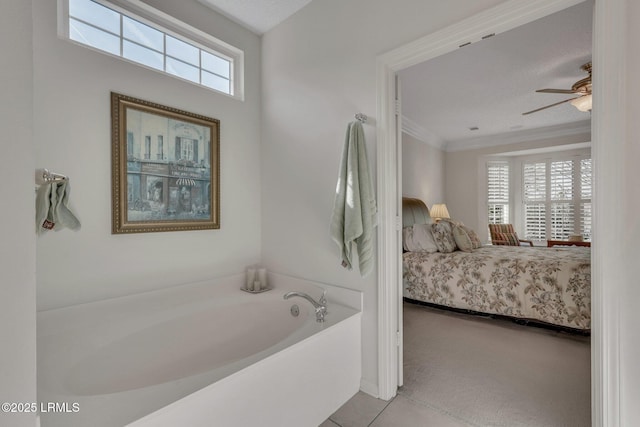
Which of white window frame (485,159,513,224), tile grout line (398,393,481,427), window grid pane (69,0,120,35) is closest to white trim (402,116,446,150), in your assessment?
white window frame (485,159,513,224)

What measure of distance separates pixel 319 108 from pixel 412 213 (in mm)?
2579

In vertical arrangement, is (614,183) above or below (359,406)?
above

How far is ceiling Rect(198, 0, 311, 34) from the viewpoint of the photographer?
2.16 m

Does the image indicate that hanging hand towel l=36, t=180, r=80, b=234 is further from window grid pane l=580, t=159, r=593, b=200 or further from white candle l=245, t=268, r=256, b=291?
window grid pane l=580, t=159, r=593, b=200

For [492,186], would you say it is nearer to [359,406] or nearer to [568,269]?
[568,269]

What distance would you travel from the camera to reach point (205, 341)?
1.93 metres

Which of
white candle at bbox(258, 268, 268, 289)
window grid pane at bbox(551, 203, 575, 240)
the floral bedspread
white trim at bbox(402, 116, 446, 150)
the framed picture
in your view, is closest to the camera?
the framed picture

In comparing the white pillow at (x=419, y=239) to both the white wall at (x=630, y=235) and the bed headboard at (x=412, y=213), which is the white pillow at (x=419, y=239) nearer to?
the bed headboard at (x=412, y=213)

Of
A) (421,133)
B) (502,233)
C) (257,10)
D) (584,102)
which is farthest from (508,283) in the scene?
(257,10)

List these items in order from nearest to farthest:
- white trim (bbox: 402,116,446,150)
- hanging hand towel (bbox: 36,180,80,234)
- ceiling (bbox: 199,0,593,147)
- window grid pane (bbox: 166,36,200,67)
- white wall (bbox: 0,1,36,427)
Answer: white wall (bbox: 0,1,36,427), hanging hand towel (bbox: 36,180,80,234), window grid pane (bbox: 166,36,200,67), ceiling (bbox: 199,0,593,147), white trim (bbox: 402,116,446,150)

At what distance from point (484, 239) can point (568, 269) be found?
11.7ft

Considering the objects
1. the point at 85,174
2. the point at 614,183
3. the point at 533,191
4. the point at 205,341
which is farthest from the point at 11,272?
the point at 533,191

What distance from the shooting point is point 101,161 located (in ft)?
5.63

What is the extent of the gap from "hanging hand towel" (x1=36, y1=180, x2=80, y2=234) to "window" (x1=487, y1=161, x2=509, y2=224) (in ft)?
21.2
